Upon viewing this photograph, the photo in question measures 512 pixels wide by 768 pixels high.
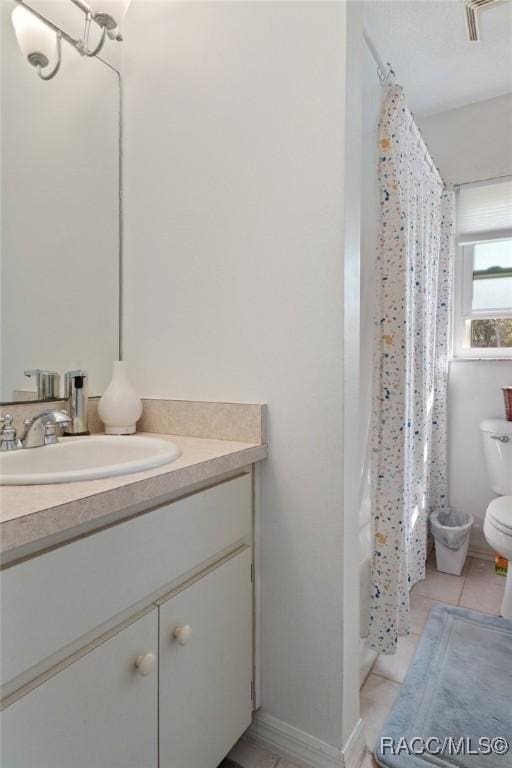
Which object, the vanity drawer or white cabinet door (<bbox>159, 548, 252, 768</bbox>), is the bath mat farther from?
the vanity drawer

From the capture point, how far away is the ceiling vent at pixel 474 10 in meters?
1.62

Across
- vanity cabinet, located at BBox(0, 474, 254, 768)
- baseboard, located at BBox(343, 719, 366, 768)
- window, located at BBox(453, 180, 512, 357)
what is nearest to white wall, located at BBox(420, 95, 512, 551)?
window, located at BBox(453, 180, 512, 357)

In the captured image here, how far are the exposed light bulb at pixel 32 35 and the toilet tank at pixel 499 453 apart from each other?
7.60 ft

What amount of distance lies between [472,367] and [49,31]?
229 cm

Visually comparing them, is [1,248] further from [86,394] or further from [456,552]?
[456,552]

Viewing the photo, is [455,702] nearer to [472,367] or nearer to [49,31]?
[472,367]

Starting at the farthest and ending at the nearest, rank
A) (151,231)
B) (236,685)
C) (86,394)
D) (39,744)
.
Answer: (151,231) → (86,394) → (236,685) → (39,744)

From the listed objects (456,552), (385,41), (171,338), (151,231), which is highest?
(385,41)

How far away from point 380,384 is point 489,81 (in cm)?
178

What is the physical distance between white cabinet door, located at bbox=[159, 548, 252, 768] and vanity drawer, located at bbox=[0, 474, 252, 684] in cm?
7

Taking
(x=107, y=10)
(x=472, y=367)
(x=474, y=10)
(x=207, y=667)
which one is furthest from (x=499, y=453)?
(x=107, y=10)

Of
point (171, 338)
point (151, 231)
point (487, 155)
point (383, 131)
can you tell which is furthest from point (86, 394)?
point (487, 155)

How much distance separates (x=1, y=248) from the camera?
109 centimetres

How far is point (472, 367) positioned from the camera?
234 cm
